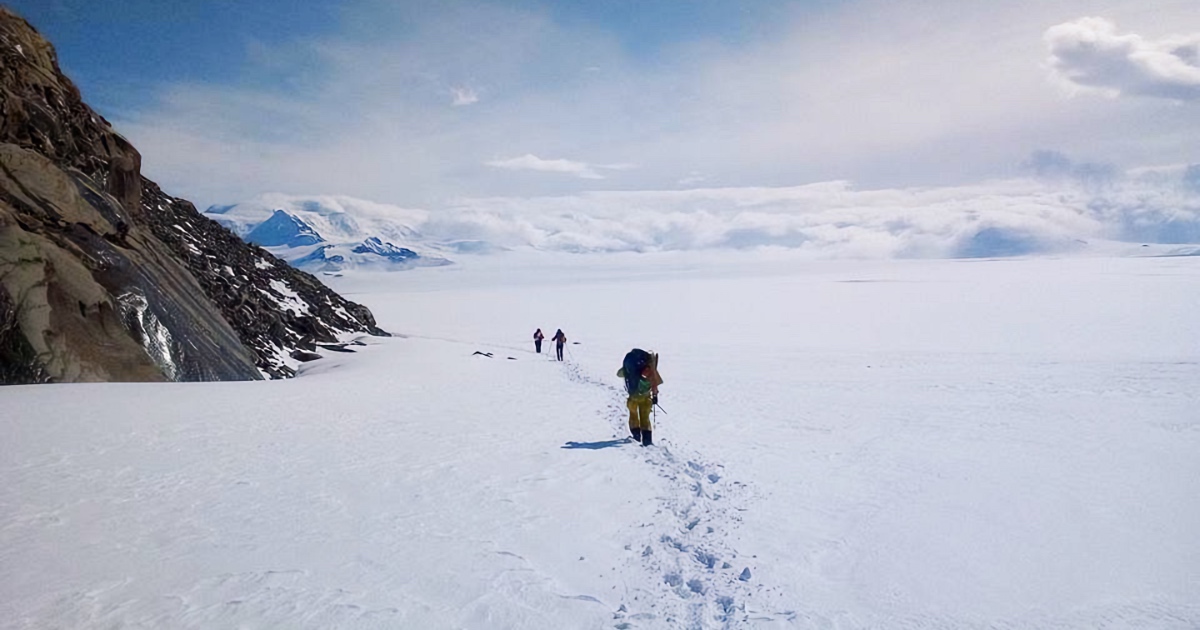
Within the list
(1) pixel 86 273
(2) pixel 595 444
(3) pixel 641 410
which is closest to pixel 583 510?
(2) pixel 595 444

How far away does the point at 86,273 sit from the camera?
45.0 feet

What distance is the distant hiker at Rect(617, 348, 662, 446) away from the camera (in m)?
9.86

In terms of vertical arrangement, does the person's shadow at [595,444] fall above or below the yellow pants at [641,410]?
below

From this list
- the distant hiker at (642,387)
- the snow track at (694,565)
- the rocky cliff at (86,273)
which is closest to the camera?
the snow track at (694,565)

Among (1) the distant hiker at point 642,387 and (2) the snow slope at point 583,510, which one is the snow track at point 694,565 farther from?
(1) the distant hiker at point 642,387

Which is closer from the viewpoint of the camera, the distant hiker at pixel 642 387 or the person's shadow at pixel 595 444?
the person's shadow at pixel 595 444

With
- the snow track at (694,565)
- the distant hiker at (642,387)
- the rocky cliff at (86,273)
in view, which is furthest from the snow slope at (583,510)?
the rocky cliff at (86,273)

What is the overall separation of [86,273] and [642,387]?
12787 mm

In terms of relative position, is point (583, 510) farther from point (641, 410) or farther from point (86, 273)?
point (86, 273)

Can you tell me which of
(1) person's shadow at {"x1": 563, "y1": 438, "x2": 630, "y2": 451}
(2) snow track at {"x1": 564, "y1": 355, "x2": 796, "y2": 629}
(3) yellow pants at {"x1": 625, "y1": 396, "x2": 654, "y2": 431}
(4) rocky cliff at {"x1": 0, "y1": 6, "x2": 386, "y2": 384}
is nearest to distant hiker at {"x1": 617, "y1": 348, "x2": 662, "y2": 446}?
(3) yellow pants at {"x1": 625, "y1": 396, "x2": 654, "y2": 431}

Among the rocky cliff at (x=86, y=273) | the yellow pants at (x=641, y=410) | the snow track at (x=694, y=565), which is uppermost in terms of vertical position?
the rocky cliff at (x=86, y=273)

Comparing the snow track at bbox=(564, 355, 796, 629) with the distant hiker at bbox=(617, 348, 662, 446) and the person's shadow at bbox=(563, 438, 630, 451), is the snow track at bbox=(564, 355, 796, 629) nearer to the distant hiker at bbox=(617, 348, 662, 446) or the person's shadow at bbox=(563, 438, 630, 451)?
the person's shadow at bbox=(563, 438, 630, 451)

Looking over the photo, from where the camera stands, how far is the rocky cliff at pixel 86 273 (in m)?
12.4

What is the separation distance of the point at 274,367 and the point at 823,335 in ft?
106
